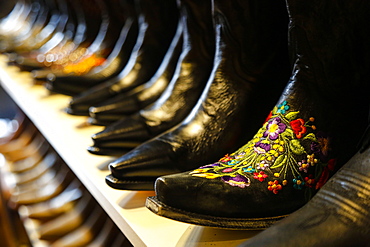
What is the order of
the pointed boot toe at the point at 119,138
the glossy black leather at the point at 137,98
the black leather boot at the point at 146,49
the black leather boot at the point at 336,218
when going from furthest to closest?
the black leather boot at the point at 146,49
the glossy black leather at the point at 137,98
the pointed boot toe at the point at 119,138
the black leather boot at the point at 336,218

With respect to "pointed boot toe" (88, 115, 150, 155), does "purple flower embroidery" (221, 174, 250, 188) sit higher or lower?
higher

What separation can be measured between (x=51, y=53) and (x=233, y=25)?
1.30 metres

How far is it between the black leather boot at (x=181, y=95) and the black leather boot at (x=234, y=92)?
0.14 m

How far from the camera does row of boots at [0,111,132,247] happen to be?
165 centimetres

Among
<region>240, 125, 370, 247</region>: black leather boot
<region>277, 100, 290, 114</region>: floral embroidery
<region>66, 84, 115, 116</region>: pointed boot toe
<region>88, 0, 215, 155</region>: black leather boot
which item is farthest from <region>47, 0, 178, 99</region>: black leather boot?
<region>240, 125, 370, 247</region>: black leather boot

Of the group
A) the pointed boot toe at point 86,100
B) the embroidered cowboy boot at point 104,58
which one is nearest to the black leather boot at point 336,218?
the pointed boot toe at point 86,100

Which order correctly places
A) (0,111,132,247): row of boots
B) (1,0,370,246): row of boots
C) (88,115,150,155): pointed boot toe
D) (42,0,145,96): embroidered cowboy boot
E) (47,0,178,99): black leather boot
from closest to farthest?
(1,0,370,246): row of boots
(88,115,150,155): pointed boot toe
(47,0,178,99): black leather boot
(42,0,145,96): embroidered cowboy boot
(0,111,132,247): row of boots

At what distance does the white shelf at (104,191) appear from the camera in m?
0.64

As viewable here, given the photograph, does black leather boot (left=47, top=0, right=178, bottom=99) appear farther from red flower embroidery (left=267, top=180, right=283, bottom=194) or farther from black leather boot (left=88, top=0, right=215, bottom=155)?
red flower embroidery (left=267, top=180, right=283, bottom=194)

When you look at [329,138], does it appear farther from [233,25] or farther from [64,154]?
[64,154]

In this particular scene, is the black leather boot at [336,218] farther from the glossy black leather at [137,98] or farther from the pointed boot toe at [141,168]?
the glossy black leather at [137,98]

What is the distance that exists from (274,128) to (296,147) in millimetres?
46

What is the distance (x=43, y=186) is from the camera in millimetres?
2039

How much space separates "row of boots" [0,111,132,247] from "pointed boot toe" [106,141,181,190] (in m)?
0.55
